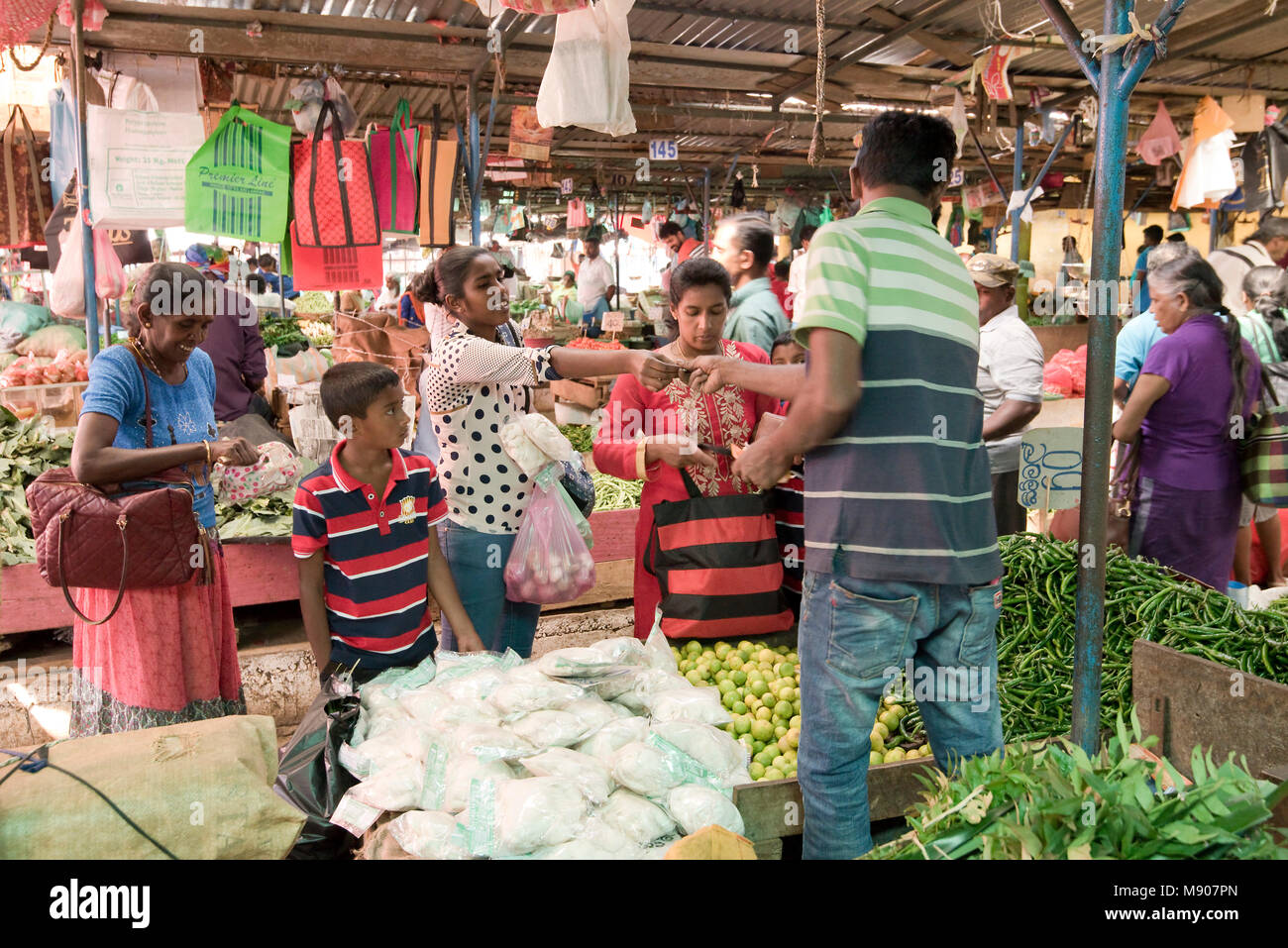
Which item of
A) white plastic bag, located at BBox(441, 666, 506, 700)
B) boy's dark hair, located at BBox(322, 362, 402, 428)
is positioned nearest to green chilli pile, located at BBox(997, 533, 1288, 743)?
white plastic bag, located at BBox(441, 666, 506, 700)

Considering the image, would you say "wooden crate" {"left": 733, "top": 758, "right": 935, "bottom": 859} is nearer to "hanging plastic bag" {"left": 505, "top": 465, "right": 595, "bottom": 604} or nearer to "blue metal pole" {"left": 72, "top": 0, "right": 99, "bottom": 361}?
"hanging plastic bag" {"left": 505, "top": 465, "right": 595, "bottom": 604}

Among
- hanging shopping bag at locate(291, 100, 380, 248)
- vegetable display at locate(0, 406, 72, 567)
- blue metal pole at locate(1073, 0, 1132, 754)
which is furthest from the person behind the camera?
hanging shopping bag at locate(291, 100, 380, 248)

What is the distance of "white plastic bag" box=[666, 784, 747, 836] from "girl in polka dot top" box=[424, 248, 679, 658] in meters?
1.32

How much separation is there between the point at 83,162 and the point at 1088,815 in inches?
197

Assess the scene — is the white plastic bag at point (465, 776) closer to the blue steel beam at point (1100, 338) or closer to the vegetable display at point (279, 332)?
the blue steel beam at point (1100, 338)

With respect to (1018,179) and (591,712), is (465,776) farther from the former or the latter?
(1018,179)

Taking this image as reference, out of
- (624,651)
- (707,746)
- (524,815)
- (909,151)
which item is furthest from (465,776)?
(909,151)

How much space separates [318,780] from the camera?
218 centimetres

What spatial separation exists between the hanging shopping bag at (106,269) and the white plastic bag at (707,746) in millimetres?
4714

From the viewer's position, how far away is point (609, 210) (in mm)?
19828

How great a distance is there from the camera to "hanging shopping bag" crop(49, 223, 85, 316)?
17.7 ft

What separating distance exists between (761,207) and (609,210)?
446cm
